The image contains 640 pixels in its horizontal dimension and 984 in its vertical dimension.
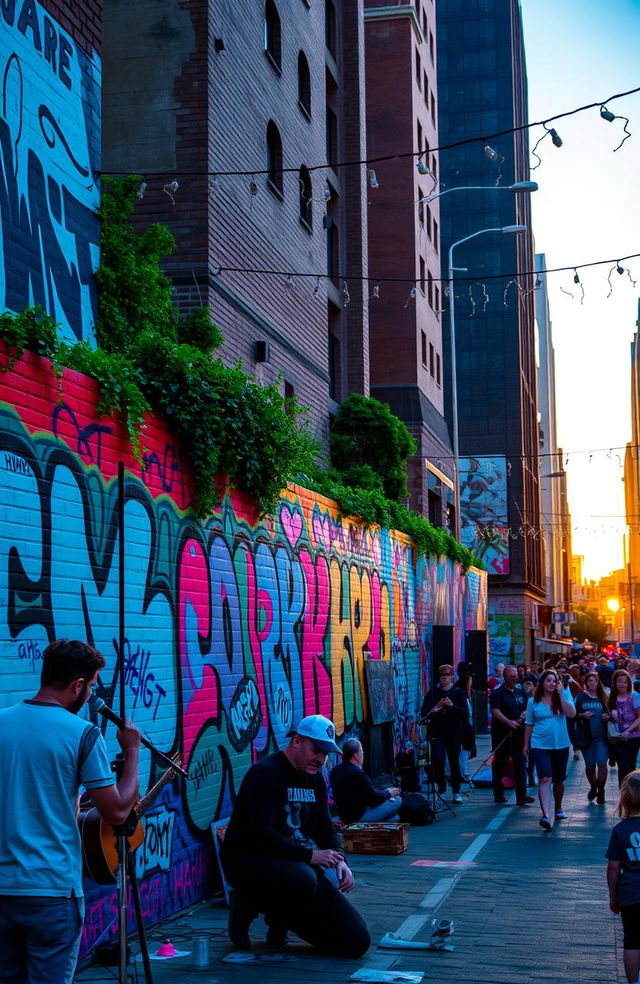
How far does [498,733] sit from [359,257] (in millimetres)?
14766

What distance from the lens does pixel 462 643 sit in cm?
3244

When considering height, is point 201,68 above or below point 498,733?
above

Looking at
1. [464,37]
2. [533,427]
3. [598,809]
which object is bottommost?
[598,809]

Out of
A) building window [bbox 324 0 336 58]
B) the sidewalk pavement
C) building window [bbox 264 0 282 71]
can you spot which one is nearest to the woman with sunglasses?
the sidewalk pavement

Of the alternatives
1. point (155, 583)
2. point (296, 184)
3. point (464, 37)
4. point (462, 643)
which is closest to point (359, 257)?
point (296, 184)

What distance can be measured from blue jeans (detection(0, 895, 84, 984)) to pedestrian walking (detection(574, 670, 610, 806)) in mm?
12982

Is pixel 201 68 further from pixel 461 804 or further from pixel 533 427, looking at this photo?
pixel 533 427

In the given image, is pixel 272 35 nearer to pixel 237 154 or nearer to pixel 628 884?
pixel 237 154

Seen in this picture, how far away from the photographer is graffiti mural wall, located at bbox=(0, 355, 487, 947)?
23.7ft

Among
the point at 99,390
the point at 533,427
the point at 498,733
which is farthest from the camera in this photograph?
the point at 533,427

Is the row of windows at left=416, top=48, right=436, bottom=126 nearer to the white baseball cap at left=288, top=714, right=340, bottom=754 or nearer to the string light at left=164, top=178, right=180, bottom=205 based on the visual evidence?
the string light at left=164, top=178, right=180, bottom=205

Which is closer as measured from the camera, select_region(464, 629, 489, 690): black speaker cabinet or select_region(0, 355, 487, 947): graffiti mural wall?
select_region(0, 355, 487, 947): graffiti mural wall

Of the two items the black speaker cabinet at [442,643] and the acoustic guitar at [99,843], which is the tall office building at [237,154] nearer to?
the black speaker cabinet at [442,643]

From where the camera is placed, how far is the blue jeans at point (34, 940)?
451 cm
